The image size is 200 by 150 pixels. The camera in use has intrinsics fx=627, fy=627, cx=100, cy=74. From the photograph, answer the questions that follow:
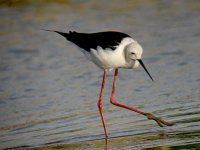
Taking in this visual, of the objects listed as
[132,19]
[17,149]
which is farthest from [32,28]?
[17,149]

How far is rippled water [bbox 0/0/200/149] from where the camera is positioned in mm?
7336

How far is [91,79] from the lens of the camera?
10.4 metres

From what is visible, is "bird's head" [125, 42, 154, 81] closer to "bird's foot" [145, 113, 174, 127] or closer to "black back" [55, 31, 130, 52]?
"black back" [55, 31, 130, 52]

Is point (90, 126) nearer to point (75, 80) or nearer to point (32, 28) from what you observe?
point (75, 80)

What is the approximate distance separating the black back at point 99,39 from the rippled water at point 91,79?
96cm

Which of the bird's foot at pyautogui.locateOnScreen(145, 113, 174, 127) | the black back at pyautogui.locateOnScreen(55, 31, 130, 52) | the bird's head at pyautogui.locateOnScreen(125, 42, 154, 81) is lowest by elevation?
the bird's foot at pyautogui.locateOnScreen(145, 113, 174, 127)

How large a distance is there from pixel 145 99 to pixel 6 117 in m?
2.00

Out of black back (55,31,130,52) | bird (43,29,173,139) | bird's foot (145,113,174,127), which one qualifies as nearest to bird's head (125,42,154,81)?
bird (43,29,173,139)

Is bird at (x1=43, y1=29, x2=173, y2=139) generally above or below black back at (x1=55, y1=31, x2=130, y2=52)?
below

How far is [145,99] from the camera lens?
8.88 metres

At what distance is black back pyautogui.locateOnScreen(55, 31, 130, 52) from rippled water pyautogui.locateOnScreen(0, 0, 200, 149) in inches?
37.6

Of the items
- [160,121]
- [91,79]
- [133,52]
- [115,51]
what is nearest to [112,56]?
[115,51]

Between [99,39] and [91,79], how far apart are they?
2.50 metres

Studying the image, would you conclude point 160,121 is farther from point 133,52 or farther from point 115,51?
point 115,51
